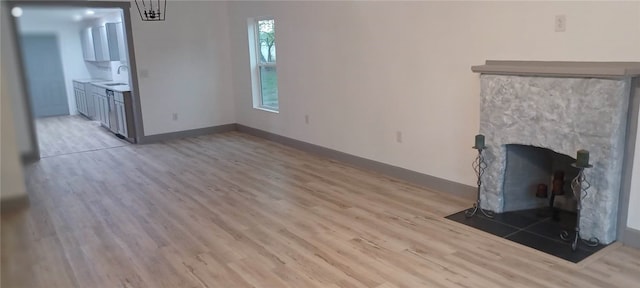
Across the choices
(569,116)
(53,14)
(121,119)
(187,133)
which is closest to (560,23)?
(569,116)

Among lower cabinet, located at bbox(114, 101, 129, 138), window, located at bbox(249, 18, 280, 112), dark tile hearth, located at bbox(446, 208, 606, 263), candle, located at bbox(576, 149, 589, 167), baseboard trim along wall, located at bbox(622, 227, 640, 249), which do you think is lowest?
dark tile hearth, located at bbox(446, 208, 606, 263)

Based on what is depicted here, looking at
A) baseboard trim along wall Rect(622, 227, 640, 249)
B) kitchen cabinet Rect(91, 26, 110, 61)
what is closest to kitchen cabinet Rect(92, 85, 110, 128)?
kitchen cabinet Rect(91, 26, 110, 61)

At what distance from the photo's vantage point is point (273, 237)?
321cm

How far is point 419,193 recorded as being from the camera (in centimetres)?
405

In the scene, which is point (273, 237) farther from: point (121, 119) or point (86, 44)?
point (121, 119)

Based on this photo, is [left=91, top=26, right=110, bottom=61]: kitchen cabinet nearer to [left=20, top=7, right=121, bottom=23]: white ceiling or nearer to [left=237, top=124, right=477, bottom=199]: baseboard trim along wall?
[left=20, top=7, right=121, bottom=23]: white ceiling

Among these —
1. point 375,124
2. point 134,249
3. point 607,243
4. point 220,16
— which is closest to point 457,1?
point 375,124

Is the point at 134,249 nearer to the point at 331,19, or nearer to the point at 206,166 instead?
the point at 206,166

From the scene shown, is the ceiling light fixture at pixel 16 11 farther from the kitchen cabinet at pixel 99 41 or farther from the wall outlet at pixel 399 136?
the wall outlet at pixel 399 136

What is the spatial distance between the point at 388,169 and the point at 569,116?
6.32 feet

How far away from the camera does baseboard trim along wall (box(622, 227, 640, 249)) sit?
9.34ft

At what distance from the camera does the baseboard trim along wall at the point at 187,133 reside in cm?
666

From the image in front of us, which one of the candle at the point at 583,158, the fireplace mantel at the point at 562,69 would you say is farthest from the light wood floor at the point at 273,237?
the fireplace mantel at the point at 562,69

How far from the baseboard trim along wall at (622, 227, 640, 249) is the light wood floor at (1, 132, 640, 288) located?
8 cm
